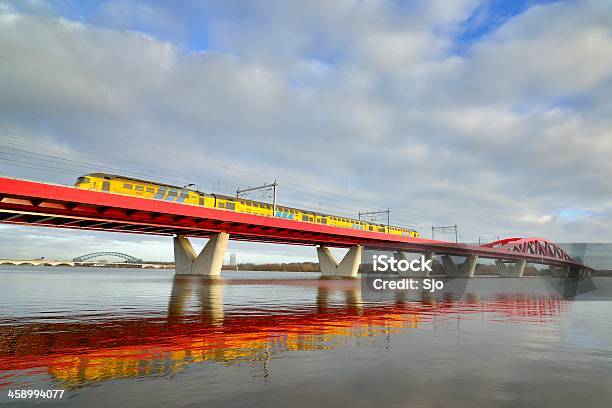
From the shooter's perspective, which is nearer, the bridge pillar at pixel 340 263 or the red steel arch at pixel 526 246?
the bridge pillar at pixel 340 263

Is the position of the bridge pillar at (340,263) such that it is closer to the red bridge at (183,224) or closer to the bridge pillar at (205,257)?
the red bridge at (183,224)

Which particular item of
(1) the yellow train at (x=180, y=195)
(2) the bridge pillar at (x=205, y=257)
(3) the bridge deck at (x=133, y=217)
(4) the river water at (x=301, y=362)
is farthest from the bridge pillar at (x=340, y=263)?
(4) the river water at (x=301, y=362)

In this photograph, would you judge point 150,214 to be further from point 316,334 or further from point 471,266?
point 471,266

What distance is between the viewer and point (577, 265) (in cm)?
18450

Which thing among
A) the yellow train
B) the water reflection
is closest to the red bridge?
the yellow train

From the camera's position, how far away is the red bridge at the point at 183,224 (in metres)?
36.8

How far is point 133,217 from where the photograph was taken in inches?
1799

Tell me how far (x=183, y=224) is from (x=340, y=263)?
139 ft

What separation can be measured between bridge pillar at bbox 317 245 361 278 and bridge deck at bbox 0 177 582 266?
7395mm

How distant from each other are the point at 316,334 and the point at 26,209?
3970 cm

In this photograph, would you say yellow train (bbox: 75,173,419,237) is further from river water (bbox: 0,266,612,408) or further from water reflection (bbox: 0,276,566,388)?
water reflection (bbox: 0,276,566,388)

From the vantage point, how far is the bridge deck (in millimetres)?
35688

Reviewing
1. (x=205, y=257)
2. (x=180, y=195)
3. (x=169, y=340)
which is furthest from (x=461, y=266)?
(x=169, y=340)

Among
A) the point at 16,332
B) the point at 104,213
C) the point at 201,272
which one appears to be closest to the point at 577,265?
the point at 201,272
